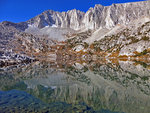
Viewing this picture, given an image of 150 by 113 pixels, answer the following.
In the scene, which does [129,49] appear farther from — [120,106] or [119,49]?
[120,106]

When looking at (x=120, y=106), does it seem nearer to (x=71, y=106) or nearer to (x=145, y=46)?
(x=71, y=106)

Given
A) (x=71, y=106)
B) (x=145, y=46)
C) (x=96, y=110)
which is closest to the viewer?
(x=96, y=110)

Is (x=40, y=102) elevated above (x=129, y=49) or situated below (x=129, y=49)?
below

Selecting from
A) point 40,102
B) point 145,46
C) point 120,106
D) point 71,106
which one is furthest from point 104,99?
point 145,46

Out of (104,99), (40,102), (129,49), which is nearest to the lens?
(40,102)

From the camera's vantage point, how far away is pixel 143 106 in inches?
659

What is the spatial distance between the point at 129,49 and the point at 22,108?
6410 inches

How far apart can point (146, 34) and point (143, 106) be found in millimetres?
174930

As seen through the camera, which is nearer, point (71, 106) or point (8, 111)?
point (8, 111)

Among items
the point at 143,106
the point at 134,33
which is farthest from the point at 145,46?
the point at 143,106

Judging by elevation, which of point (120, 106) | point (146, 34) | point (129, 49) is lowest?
point (120, 106)

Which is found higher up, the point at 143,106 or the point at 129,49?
the point at 129,49

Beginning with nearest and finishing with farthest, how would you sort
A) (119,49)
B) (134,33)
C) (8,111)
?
(8,111)
(119,49)
(134,33)

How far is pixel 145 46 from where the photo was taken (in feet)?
472
